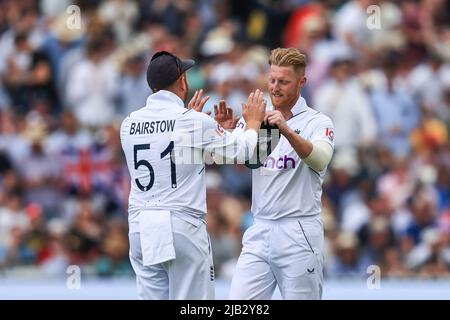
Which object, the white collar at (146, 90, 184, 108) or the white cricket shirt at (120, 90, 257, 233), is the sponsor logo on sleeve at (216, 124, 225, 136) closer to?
the white cricket shirt at (120, 90, 257, 233)

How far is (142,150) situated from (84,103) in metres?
8.41

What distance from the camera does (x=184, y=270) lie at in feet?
29.2

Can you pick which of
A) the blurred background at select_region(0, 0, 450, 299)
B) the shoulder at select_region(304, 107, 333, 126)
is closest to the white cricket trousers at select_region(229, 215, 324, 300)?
the shoulder at select_region(304, 107, 333, 126)

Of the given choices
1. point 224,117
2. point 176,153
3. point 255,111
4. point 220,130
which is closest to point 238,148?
point 220,130

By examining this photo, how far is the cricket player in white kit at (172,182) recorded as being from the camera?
889cm

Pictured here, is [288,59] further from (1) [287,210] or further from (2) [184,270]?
(2) [184,270]

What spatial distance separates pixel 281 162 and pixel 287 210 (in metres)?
0.36

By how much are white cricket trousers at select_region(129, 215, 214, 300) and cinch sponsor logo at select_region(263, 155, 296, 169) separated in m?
0.71

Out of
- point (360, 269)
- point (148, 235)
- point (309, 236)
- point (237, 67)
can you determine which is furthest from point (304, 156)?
point (237, 67)

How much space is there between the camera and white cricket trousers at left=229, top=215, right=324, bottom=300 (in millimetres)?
9117

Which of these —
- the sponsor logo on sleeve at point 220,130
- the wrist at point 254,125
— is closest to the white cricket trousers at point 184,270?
the sponsor logo on sleeve at point 220,130

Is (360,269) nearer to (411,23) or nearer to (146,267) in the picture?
(411,23)

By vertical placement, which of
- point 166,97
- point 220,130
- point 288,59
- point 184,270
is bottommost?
point 184,270

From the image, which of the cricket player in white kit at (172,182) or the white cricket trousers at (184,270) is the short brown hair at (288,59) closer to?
the cricket player in white kit at (172,182)
